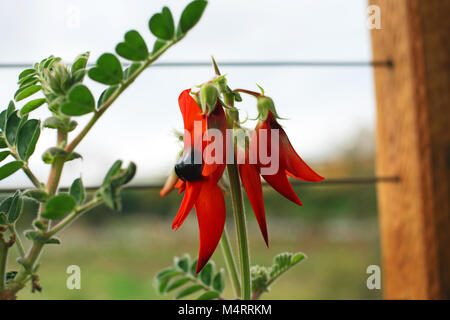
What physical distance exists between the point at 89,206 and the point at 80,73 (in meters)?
0.09

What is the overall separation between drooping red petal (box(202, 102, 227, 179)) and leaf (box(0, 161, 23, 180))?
13 cm

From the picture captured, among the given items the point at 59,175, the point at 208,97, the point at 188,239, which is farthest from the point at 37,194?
the point at 188,239

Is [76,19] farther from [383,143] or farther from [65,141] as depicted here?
[383,143]

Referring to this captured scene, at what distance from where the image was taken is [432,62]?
24.4 inches

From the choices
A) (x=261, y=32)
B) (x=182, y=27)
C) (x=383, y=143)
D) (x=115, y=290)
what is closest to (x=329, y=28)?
(x=261, y=32)

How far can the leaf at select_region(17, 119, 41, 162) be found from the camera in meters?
0.33

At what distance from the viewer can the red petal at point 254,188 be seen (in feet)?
1.02

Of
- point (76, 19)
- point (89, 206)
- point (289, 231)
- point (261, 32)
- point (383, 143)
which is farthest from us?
point (289, 231)

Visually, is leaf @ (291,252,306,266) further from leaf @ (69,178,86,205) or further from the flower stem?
leaf @ (69,178,86,205)

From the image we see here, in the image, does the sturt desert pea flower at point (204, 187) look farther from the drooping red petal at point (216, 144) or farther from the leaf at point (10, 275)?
the leaf at point (10, 275)

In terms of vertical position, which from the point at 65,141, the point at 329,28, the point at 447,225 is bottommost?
the point at 447,225

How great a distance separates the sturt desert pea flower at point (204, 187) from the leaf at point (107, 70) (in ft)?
0.21

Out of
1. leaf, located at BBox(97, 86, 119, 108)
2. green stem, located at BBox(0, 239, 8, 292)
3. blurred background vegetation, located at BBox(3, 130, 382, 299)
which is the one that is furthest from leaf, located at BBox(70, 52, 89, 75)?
blurred background vegetation, located at BBox(3, 130, 382, 299)

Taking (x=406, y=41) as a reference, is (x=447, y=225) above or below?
below
